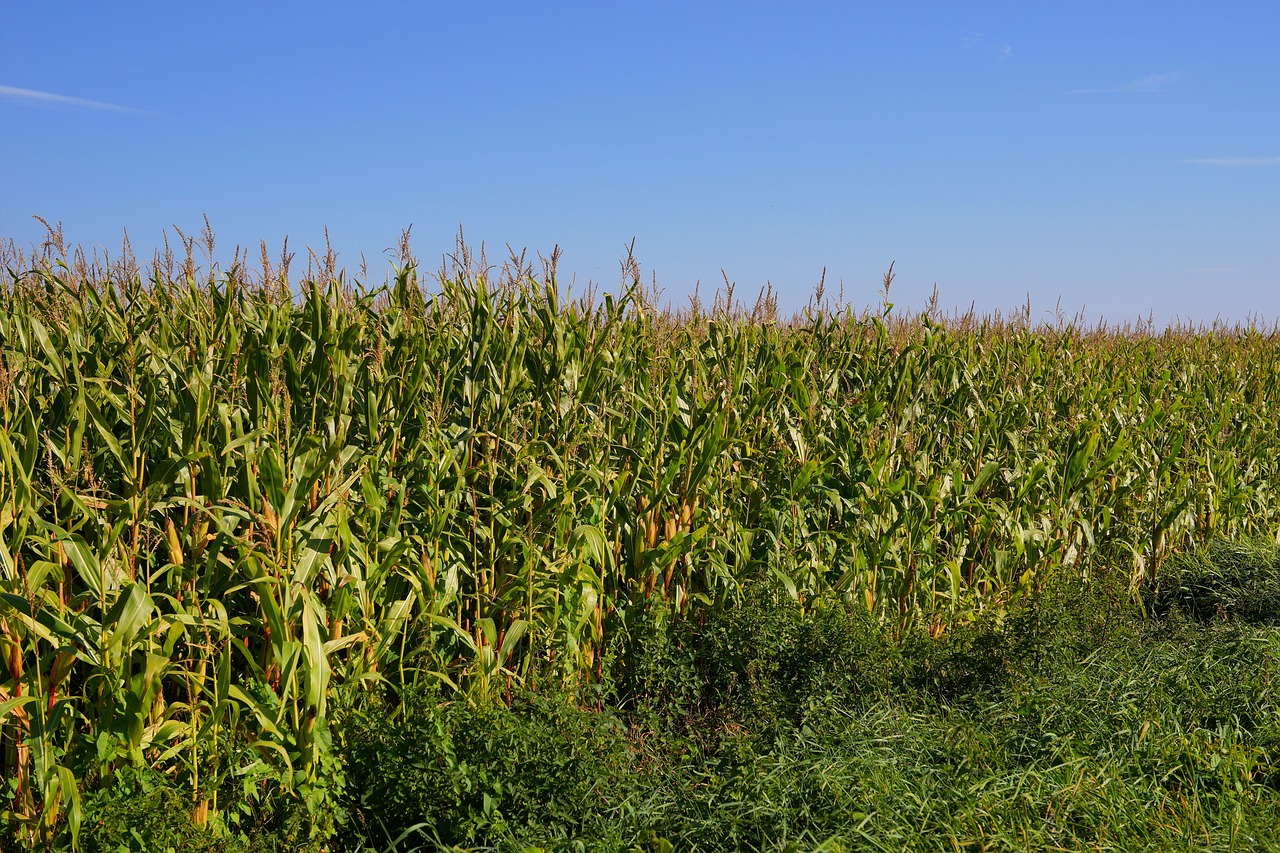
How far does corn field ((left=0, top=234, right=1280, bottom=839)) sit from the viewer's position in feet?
9.80

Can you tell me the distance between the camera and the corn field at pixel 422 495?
2.99 m

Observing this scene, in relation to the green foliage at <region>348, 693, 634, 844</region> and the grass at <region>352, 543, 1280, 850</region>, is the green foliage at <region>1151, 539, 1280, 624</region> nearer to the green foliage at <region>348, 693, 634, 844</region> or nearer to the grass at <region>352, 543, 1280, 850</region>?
the grass at <region>352, 543, 1280, 850</region>

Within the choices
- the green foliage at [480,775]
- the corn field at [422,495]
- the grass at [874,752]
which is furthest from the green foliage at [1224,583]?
the green foliage at [480,775]

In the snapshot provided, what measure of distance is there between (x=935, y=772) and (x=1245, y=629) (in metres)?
2.68

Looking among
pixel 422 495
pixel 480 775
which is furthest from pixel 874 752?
pixel 422 495

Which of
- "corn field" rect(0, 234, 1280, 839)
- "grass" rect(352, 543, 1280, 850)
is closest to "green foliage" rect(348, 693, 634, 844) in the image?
"grass" rect(352, 543, 1280, 850)

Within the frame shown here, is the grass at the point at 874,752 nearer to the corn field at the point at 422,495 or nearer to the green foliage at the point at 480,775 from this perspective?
the green foliage at the point at 480,775

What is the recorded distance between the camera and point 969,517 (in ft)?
18.5

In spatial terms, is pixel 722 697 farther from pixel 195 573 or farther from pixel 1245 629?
pixel 1245 629

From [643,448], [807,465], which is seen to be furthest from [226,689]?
[807,465]

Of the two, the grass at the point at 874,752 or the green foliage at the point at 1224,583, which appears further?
the green foliage at the point at 1224,583

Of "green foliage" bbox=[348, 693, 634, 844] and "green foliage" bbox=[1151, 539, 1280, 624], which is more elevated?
"green foliage" bbox=[1151, 539, 1280, 624]

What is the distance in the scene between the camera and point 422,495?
3727mm

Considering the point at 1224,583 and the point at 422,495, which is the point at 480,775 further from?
the point at 1224,583
